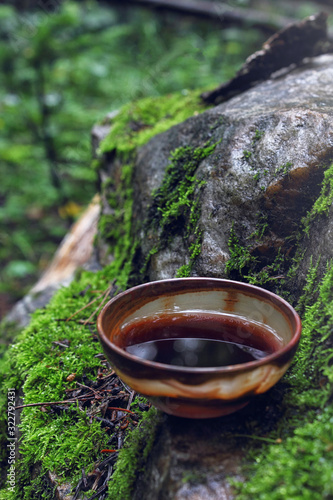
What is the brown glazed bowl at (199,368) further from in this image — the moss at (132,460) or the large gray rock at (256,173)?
the large gray rock at (256,173)

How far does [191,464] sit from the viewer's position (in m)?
1.34

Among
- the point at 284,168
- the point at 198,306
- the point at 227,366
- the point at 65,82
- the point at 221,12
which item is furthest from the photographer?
the point at 65,82

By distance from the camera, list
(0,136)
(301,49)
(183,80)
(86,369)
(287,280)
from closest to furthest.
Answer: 1. (287,280)
2. (86,369)
3. (301,49)
4. (183,80)
5. (0,136)

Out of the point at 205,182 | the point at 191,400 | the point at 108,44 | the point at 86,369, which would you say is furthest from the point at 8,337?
the point at 108,44

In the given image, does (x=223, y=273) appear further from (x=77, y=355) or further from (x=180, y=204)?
(x=77, y=355)

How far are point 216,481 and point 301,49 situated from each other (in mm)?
3209

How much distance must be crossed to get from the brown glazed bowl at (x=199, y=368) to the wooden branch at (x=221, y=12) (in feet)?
19.0

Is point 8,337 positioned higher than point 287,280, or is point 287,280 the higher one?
point 287,280

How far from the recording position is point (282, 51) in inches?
118

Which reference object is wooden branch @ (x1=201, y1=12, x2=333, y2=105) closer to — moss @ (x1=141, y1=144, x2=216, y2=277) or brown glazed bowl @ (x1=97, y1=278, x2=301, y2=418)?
moss @ (x1=141, y1=144, x2=216, y2=277)

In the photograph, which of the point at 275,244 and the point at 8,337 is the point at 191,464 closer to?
the point at 275,244

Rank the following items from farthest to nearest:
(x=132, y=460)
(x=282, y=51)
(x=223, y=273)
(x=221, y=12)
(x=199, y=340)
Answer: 1. (x=221, y=12)
2. (x=282, y=51)
3. (x=223, y=273)
4. (x=199, y=340)
5. (x=132, y=460)

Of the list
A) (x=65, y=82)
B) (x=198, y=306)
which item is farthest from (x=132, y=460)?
(x=65, y=82)

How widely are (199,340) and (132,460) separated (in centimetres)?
58
